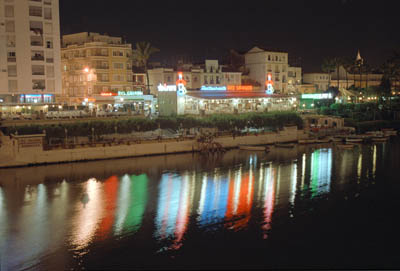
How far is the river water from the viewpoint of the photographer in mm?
24016

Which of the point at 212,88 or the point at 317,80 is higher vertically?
the point at 317,80

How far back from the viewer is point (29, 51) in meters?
64.0

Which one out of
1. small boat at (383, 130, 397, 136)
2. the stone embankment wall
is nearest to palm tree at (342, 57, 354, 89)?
small boat at (383, 130, 397, 136)

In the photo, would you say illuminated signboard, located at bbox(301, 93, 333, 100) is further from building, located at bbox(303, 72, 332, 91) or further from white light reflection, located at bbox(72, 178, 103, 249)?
white light reflection, located at bbox(72, 178, 103, 249)

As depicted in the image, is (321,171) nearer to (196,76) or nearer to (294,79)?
(196,76)

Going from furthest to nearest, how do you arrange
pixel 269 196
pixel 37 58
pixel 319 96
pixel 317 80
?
pixel 317 80
pixel 319 96
pixel 37 58
pixel 269 196

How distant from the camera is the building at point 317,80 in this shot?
107 meters

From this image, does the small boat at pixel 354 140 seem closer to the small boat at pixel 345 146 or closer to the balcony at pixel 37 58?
the small boat at pixel 345 146

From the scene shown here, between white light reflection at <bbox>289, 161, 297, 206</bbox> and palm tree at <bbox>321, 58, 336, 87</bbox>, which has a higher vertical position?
palm tree at <bbox>321, 58, 336, 87</bbox>

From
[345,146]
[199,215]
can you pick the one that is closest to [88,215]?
[199,215]

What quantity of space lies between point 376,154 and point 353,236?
32.4 m

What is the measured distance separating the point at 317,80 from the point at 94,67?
56.4 metres

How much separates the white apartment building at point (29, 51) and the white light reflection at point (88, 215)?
30242 mm

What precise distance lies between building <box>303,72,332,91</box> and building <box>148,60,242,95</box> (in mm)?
27623
